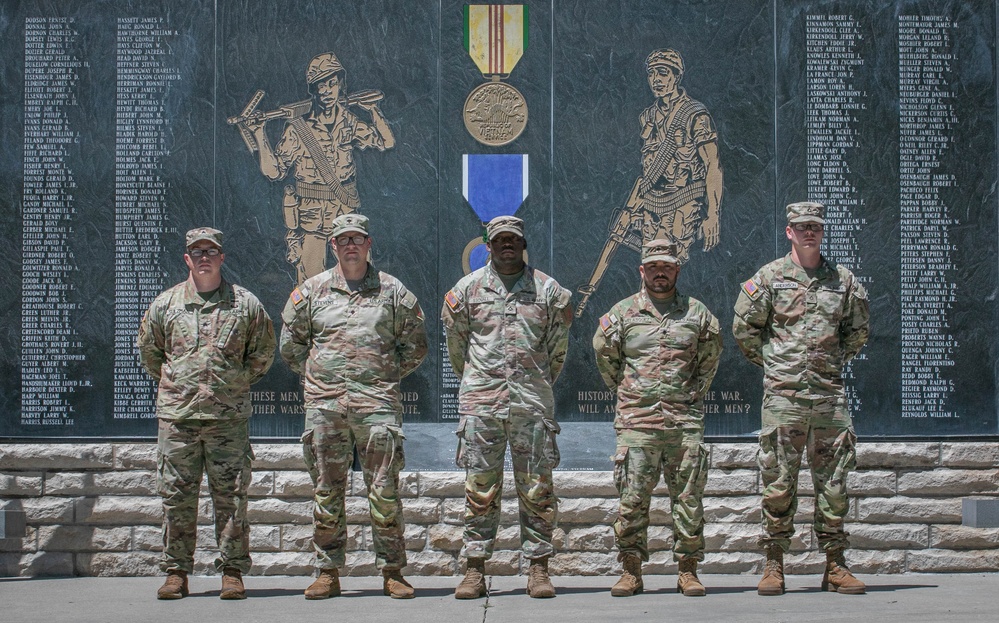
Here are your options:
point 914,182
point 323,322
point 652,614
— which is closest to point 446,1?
point 323,322

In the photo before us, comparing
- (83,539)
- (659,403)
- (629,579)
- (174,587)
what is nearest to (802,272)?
(659,403)

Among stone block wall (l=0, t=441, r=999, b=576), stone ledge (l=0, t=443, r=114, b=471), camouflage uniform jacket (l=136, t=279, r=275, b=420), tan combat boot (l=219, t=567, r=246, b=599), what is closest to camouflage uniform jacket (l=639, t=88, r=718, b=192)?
stone block wall (l=0, t=441, r=999, b=576)

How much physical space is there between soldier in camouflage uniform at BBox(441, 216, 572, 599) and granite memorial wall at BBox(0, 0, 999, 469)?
3.34ft

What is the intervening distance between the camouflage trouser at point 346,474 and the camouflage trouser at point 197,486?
0.41m

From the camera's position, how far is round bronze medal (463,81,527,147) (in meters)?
7.30

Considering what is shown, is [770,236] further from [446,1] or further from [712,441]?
[446,1]

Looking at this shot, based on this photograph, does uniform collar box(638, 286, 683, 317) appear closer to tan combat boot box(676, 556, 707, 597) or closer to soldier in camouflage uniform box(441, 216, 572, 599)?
soldier in camouflage uniform box(441, 216, 572, 599)

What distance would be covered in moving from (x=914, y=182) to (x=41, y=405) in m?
5.59

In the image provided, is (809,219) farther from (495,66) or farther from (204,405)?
(204,405)

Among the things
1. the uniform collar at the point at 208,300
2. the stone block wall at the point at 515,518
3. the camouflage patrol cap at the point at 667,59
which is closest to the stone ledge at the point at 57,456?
the stone block wall at the point at 515,518

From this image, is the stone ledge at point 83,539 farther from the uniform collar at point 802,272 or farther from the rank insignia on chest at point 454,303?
the uniform collar at point 802,272

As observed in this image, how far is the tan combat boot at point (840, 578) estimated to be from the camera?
240 inches

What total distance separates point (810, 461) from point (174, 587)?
3409 mm

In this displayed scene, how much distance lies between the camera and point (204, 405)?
20.2 ft
